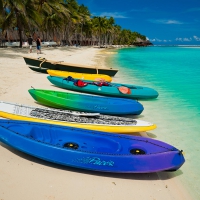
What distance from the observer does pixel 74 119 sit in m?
5.27

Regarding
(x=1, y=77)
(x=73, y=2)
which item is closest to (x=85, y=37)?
(x=73, y=2)

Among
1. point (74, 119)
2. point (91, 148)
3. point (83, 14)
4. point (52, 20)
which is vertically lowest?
point (91, 148)

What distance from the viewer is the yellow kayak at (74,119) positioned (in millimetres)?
4871

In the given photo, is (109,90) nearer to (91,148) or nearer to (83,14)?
(91,148)

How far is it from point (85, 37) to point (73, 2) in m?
26.8

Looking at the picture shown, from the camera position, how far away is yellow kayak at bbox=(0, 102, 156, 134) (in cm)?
487

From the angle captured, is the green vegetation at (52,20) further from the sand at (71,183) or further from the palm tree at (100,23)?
the sand at (71,183)

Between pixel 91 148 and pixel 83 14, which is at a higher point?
pixel 83 14

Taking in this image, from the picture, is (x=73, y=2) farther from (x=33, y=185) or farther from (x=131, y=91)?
(x=33, y=185)

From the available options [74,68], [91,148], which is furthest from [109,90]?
[74,68]

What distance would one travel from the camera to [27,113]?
5.46m

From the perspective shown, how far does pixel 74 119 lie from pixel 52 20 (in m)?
41.5

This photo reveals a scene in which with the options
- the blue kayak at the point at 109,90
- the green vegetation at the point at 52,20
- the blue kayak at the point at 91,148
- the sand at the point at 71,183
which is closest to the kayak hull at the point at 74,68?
the blue kayak at the point at 109,90

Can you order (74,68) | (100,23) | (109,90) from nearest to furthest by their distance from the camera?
1. (109,90)
2. (74,68)
3. (100,23)
